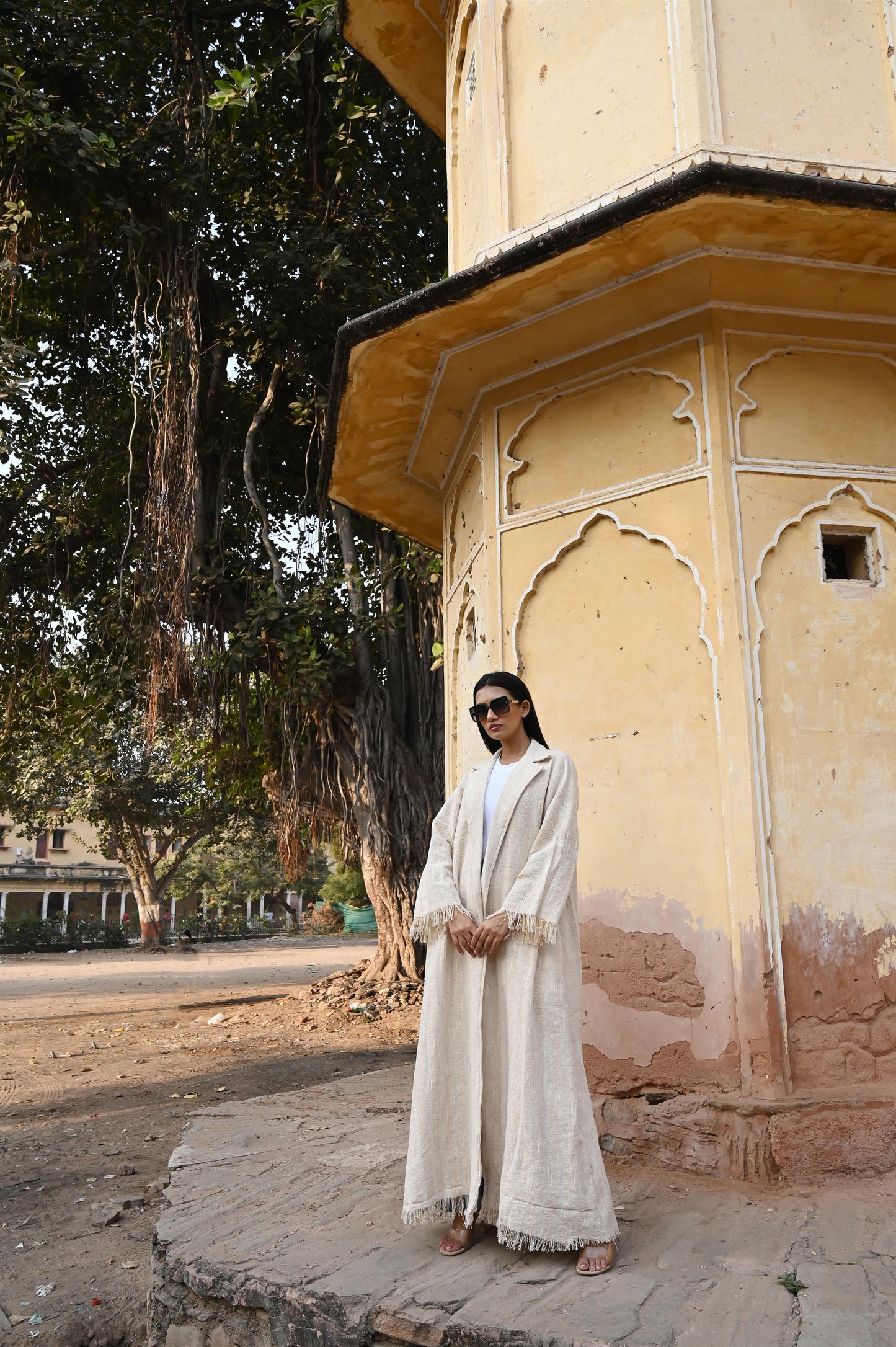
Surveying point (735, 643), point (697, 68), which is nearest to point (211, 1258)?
point (735, 643)

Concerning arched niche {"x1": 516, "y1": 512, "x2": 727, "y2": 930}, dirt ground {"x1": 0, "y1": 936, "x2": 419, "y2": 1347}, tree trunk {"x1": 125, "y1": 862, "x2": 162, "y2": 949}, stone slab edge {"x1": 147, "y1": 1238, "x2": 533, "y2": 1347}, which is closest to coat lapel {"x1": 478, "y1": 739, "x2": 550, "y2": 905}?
arched niche {"x1": 516, "y1": 512, "x2": 727, "y2": 930}

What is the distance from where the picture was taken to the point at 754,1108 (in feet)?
11.2

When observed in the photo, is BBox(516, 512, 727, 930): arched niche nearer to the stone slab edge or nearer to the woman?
the woman

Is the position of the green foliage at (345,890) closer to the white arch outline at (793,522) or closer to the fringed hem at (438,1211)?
the white arch outline at (793,522)

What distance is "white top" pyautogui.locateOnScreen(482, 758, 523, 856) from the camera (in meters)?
3.18

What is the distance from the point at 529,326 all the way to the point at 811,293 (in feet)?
3.95

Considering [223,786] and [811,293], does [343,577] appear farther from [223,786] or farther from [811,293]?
[811,293]

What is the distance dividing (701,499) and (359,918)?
34.8m

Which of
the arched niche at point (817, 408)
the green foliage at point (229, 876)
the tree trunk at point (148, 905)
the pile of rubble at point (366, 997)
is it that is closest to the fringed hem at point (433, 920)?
the arched niche at point (817, 408)

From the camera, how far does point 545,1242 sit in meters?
2.73

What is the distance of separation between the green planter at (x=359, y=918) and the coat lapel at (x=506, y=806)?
3434 cm

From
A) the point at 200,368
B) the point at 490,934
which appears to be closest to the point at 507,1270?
the point at 490,934

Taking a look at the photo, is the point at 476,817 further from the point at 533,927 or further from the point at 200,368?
the point at 200,368

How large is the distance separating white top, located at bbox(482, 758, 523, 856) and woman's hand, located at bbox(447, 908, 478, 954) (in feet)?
0.70
